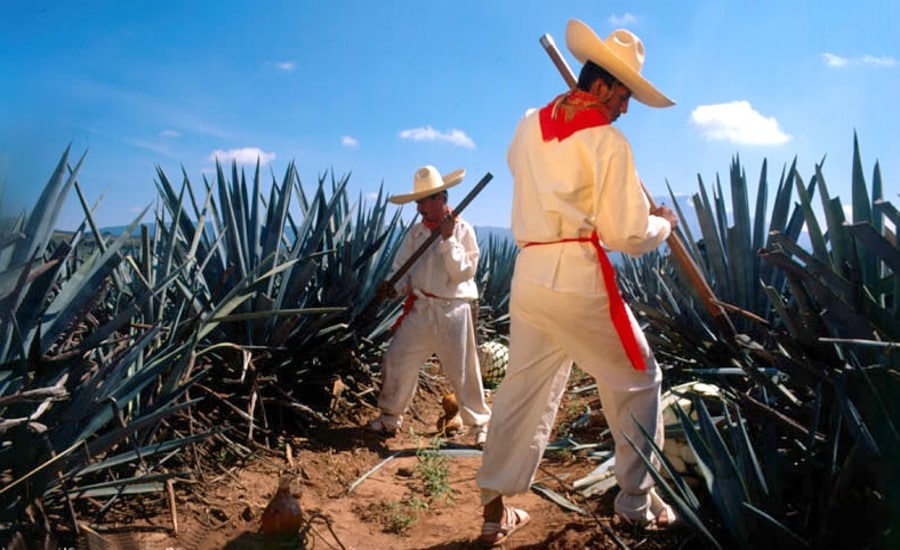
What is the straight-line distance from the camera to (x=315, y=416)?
3965 mm

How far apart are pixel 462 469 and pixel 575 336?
59.4 inches

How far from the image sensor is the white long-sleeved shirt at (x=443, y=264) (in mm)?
4090

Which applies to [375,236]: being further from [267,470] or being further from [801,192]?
[801,192]

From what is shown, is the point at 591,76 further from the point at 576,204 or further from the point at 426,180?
the point at 426,180

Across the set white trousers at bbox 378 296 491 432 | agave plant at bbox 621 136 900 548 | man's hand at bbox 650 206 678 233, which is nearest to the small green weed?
white trousers at bbox 378 296 491 432

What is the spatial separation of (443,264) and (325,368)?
94cm

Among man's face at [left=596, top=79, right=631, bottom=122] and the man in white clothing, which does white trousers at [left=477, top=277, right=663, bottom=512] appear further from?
the man in white clothing

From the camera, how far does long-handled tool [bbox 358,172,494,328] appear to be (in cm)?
403

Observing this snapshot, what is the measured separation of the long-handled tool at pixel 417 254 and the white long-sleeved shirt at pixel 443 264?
69 millimetres

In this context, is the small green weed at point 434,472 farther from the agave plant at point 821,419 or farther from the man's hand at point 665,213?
the man's hand at point 665,213

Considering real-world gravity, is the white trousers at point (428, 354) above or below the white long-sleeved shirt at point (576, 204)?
below

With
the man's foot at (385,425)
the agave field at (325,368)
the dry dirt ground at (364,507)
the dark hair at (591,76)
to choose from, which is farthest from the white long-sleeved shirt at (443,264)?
the dark hair at (591,76)

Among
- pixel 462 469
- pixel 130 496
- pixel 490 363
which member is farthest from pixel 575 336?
pixel 490 363

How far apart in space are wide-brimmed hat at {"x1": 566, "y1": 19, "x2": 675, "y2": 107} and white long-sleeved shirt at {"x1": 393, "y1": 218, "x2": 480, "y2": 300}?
1.76 metres
